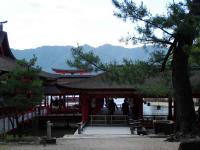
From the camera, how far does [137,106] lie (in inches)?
1422

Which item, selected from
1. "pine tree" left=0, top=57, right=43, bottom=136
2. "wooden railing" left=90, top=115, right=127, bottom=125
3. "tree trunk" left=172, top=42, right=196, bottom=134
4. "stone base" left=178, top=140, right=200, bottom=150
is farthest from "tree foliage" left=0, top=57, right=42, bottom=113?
"stone base" left=178, top=140, right=200, bottom=150

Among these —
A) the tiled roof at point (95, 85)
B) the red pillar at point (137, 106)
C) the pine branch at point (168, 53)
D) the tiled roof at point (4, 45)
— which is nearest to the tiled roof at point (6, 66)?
the tiled roof at point (95, 85)

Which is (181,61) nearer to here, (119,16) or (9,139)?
(119,16)

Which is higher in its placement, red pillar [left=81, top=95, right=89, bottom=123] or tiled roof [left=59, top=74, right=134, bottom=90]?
tiled roof [left=59, top=74, right=134, bottom=90]

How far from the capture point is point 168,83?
23953 mm

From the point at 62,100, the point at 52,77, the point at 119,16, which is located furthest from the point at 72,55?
the point at 62,100

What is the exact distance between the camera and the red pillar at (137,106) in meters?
35.8

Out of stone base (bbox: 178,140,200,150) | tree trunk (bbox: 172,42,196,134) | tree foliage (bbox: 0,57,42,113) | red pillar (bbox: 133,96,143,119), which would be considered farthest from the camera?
red pillar (bbox: 133,96,143,119)

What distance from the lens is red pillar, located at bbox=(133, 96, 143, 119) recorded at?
117ft

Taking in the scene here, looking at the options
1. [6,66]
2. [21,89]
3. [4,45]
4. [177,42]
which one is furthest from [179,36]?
[4,45]

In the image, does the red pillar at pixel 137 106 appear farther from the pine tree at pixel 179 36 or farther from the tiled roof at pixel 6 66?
the pine tree at pixel 179 36

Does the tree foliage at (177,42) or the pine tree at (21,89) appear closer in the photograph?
the tree foliage at (177,42)

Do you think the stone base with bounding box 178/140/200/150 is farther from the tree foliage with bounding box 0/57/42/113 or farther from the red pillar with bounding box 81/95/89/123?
the red pillar with bounding box 81/95/89/123

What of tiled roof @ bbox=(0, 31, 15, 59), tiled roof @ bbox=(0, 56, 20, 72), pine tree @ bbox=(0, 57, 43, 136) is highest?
tiled roof @ bbox=(0, 31, 15, 59)
